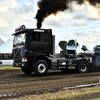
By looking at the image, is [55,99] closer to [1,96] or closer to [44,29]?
[1,96]

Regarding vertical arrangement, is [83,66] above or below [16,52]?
below

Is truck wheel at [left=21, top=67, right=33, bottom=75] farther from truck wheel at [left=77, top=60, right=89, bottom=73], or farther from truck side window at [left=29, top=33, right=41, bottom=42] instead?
truck wheel at [left=77, top=60, right=89, bottom=73]

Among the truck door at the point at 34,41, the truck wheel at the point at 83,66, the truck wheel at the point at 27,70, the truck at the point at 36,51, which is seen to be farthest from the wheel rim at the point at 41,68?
the truck wheel at the point at 83,66

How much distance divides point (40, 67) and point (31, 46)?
143 centimetres

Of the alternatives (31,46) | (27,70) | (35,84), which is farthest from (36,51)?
(35,84)

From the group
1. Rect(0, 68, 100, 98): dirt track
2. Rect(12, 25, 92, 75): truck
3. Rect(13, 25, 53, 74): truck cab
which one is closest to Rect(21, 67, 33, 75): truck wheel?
Rect(12, 25, 92, 75): truck

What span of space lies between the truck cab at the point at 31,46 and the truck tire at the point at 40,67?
0.46ft

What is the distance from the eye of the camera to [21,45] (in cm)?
1030

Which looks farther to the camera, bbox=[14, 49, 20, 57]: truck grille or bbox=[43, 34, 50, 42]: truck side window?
bbox=[14, 49, 20, 57]: truck grille

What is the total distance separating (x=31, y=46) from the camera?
1010 centimetres

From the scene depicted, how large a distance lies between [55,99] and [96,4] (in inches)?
331

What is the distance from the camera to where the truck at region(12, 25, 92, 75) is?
10031mm

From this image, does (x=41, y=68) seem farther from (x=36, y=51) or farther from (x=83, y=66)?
(x=83, y=66)

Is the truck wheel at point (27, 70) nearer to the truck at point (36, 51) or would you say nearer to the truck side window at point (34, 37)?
the truck at point (36, 51)
